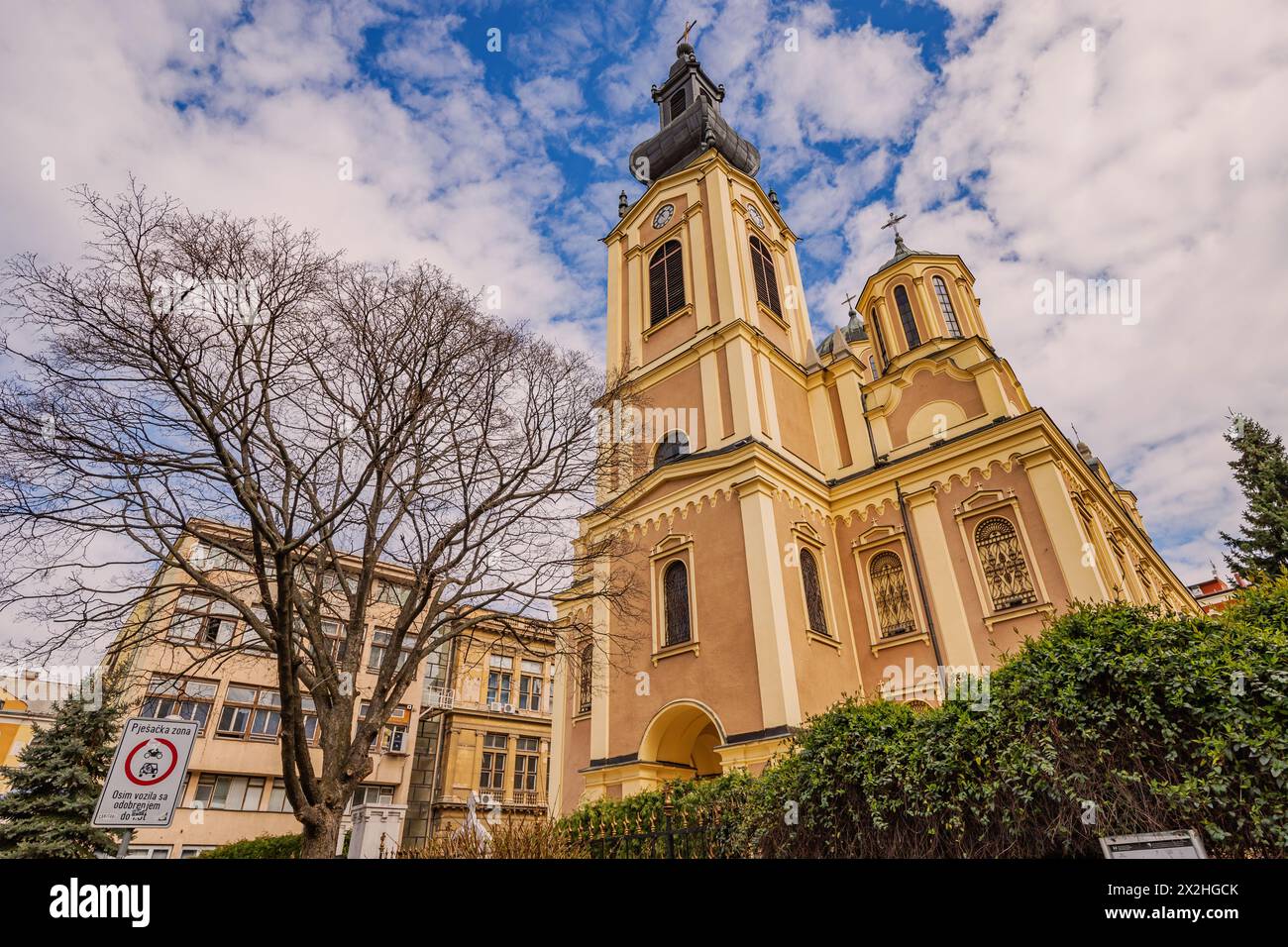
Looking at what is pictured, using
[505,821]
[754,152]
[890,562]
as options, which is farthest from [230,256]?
[754,152]

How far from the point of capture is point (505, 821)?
832 centimetres

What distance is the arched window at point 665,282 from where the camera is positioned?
829 inches

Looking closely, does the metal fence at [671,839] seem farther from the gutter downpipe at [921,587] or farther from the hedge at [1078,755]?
the gutter downpipe at [921,587]

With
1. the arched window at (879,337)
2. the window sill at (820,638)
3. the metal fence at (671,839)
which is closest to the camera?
the metal fence at (671,839)

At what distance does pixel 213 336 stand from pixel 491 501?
4457 millimetres

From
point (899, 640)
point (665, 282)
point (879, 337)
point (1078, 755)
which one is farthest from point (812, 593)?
point (879, 337)

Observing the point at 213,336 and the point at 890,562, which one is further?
the point at 890,562

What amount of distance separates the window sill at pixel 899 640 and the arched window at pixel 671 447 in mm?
6906

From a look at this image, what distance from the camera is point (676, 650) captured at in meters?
15.3

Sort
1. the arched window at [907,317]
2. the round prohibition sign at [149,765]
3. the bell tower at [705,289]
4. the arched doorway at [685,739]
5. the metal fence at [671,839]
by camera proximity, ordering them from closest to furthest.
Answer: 1. the round prohibition sign at [149,765]
2. the metal fence at [671,839]
3. the arched doorway at [685,739]
4. the bell tower at [705,289]
5. the arched window at [907,317]

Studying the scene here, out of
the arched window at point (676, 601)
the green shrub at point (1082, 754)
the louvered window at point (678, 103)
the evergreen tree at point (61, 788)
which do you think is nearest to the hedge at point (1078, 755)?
the green shrub at point (1082, 754)

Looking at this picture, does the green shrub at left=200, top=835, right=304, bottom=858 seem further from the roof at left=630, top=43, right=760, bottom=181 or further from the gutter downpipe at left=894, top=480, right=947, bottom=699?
the roof at left=630, top=43, right=760, bottom=181

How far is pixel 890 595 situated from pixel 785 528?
10.1ft

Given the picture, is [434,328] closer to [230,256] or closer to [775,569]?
[230,256]
